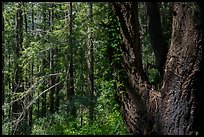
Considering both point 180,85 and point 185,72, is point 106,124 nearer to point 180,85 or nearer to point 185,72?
point 180,85

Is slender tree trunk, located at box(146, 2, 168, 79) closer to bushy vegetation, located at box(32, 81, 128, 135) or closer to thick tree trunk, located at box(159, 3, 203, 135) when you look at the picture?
bushy vegetation, located at box(32, 81, 128, 135)

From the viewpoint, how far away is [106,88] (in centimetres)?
1025

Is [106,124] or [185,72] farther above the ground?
[185,72]

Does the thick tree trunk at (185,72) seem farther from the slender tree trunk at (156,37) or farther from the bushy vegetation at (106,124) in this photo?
the bushy vegetation at (106,124)

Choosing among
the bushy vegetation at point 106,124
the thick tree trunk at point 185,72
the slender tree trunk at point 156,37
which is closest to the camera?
the thick tree trunk at point 185,72

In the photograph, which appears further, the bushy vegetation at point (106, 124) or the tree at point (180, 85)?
the bushy vegetation at point (106, 124)

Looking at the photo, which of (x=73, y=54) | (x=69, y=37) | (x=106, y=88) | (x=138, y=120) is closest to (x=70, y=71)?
(x=73, y=54)

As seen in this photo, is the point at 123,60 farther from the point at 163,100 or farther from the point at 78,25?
the point at 78,25

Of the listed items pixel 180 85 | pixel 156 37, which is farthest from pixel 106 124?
pixel 180 85

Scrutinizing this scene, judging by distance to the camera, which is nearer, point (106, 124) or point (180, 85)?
point (180, 85)

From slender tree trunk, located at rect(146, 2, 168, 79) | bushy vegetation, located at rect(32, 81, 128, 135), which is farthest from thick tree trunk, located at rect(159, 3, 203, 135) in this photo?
bushy vegetation, located at rect(32, 81, 128, 135)

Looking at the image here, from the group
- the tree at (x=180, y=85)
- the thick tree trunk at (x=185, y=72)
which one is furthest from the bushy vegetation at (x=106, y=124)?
the thick tree trunk at (x=185, y=72)

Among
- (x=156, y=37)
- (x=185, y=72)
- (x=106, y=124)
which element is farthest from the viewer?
(x=106, y=124)

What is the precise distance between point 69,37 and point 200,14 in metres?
8.01
